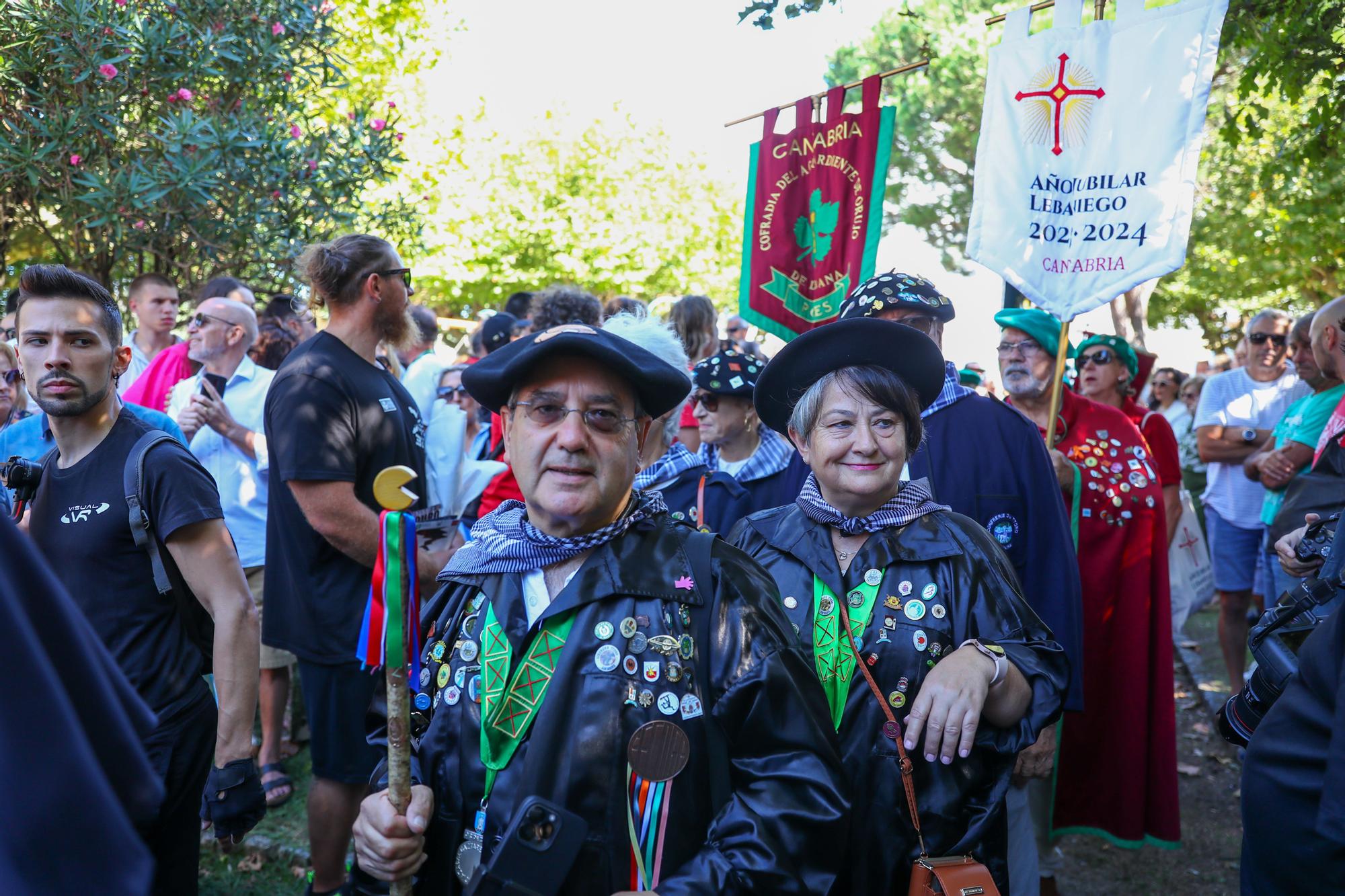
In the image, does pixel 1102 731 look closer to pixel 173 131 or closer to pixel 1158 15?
pixel 1158 15

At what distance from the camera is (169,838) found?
120 inches

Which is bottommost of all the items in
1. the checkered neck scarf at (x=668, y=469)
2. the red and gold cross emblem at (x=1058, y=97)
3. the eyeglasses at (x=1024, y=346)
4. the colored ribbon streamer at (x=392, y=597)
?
the colored ribbon streamer at (x=392, y=597)

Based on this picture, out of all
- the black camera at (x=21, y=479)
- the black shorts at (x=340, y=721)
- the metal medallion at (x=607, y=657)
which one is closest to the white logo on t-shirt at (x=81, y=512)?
the black camera at (x=21, y=479)

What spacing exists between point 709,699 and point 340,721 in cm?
250

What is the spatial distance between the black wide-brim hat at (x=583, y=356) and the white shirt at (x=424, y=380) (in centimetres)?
405

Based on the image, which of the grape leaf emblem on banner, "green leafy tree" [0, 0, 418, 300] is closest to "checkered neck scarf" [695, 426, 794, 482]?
the grape leaf emblem on banner

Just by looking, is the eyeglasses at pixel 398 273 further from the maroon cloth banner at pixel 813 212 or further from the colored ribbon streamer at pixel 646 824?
the colored ribbon streamer at pixel 646 824

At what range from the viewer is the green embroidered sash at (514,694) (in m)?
2.03

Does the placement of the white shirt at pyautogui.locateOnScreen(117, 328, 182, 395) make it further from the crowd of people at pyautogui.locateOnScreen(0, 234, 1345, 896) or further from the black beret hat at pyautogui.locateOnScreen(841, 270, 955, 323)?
the black beret hat at pyautogui.locateOnScreen(841, 270, 955, 323)

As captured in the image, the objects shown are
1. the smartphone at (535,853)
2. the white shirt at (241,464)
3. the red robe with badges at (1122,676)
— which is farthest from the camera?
the white shirt at (241,464)

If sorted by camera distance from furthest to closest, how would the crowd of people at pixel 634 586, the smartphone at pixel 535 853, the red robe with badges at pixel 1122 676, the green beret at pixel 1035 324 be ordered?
the green beret at pixel 1035 324 < the red robe with badges at pixel 1122 676 < the crowd of people at pixel 634 586 < the smartphone at pixel 535 853

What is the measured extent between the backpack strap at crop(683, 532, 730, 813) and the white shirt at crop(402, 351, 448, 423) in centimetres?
437

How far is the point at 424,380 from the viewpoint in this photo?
6.65m

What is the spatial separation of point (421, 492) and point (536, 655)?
2932mm
